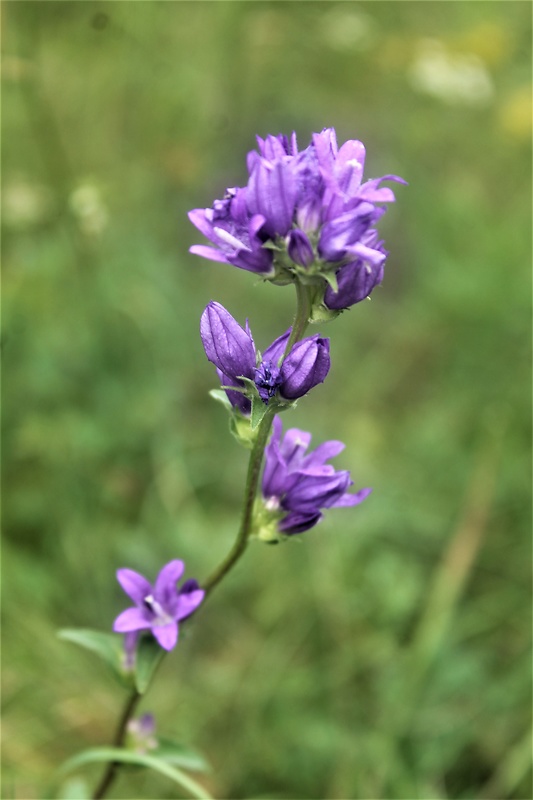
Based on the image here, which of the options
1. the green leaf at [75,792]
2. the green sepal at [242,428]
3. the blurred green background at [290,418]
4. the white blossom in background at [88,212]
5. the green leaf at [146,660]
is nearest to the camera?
the green sepal at [242,428]

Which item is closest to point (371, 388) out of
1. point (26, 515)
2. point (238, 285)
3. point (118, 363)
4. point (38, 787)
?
point (238, 285)

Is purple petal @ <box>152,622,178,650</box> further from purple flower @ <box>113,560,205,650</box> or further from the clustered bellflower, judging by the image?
the clustered bellflower

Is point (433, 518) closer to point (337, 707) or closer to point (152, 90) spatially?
point (337, 707)

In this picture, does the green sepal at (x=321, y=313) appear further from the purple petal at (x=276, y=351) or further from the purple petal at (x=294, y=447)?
the purple petal at (x=294, y=447)

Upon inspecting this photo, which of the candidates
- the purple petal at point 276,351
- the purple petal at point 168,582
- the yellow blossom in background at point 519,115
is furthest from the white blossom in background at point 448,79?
the purple petal at point 168,582

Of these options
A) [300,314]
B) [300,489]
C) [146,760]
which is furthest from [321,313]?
[146,760]

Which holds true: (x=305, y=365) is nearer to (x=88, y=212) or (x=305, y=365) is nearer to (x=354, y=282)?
(x=354, y=282)
